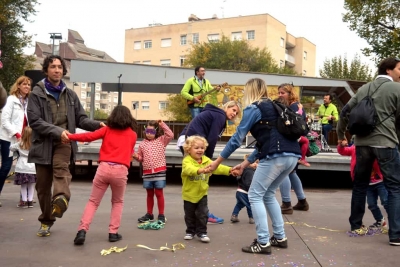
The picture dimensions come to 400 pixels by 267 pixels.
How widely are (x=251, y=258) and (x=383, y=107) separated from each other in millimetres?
2326

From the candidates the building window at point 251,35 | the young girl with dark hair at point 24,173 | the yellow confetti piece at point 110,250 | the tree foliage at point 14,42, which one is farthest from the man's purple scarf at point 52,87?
the building window at point 251,35

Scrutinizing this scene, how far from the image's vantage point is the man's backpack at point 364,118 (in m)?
5.14

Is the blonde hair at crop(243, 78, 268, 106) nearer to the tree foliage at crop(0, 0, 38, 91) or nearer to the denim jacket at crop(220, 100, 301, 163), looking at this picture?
the denim jacket at crop(220, 100, 301, 163)

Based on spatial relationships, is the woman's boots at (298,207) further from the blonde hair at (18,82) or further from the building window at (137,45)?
the building window at (137,45)

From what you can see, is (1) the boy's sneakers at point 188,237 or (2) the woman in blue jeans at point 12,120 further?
(2) the woman in blue jeans at point 12,120

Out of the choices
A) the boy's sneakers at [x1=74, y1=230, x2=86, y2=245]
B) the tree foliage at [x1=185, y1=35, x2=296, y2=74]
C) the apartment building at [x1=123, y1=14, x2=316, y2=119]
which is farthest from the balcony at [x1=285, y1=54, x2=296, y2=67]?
the boy's sneakers at [x1=74, y1=230, x2=86, y2=245]

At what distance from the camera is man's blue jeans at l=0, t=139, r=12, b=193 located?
A: 689 cm

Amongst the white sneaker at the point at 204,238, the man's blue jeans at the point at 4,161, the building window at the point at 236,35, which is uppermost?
the building window at the point at 236,35

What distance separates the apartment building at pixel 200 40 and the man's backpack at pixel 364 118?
193ft

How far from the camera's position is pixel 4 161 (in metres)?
6.97

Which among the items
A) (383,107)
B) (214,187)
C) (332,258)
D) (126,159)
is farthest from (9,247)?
(214,187)

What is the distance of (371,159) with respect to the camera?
5.31 metres

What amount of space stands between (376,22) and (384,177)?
22034 millimetres

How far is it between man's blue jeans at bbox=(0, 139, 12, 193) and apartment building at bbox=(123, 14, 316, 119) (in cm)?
5795
